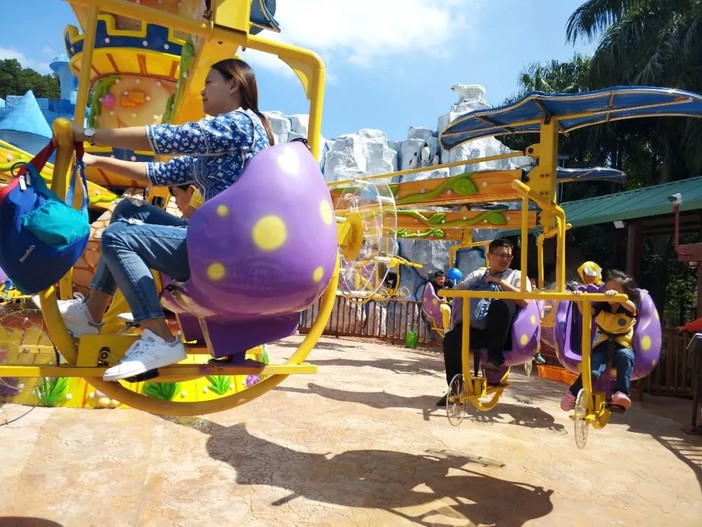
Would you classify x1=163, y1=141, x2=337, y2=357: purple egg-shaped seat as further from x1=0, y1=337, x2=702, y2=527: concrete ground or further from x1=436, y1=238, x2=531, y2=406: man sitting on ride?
x1=436, y1=238, x2=531, y2=406: man sitting on ride

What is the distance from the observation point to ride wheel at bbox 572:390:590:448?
3.27 m

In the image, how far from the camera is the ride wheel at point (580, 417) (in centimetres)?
327

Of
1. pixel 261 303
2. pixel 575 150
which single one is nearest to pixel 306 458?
pixel 261 303

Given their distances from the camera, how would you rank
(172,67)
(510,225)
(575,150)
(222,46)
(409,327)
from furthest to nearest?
(575,150)
(409,327)
(510,225)
(172,67)
(222,46)

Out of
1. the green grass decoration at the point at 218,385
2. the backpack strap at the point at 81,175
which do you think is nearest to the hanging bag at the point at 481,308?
the green grass decoration at the point at 218,385

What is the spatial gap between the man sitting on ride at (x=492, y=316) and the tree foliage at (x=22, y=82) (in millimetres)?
38894

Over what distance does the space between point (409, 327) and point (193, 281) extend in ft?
37.6

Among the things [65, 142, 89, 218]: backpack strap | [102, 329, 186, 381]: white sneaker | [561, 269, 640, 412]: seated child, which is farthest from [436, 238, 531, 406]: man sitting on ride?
[65, 142, 89, 218]: backpack strap

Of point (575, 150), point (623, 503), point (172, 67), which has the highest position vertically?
point (575, 150)

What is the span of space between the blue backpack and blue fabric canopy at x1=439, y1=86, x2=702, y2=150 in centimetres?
400

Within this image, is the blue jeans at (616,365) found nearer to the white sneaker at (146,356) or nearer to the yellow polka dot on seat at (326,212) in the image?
the yellow polka dot on seat at (326,212)

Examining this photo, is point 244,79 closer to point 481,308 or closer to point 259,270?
point 259,270

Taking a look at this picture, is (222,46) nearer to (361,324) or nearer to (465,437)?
(465,437)

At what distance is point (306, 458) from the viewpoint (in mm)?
3857
